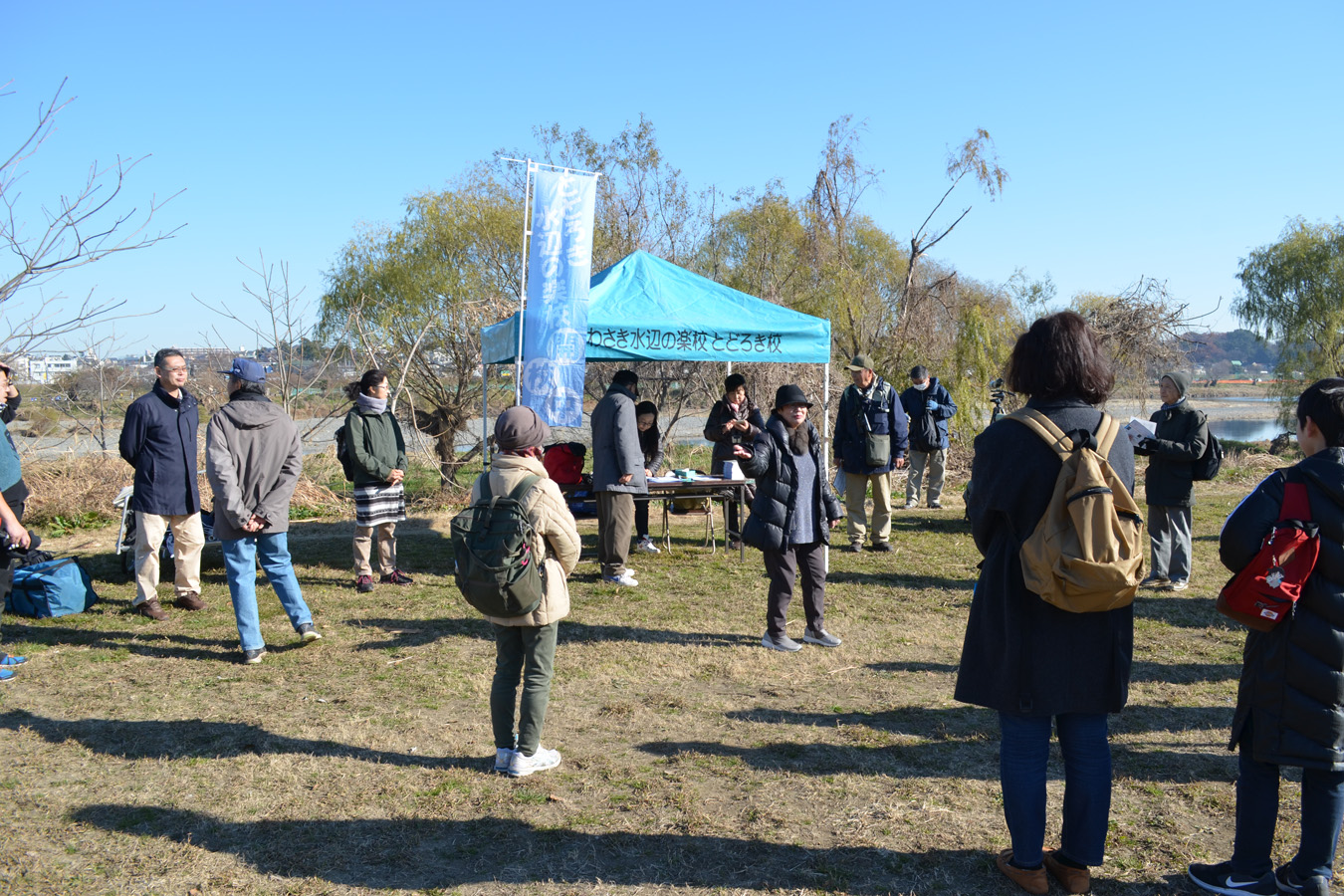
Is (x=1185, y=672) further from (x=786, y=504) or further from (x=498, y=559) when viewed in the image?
(x=498, y=559)

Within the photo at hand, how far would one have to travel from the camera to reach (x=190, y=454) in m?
6.42

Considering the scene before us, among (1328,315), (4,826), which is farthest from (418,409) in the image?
(1328,315)

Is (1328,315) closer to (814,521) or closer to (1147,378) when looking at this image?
(1147,378)

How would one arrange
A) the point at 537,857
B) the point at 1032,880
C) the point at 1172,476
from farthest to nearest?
1. the point at 1172,476
2. the point at 537,857
3. the point at 1032,880

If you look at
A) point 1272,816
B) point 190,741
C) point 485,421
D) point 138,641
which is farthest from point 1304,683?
point 485,421

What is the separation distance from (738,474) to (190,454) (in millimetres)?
4652

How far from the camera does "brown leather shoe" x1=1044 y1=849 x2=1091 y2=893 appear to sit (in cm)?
282

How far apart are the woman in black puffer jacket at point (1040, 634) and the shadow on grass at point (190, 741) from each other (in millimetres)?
2317

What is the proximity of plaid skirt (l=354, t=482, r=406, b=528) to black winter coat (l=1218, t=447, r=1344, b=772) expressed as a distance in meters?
6.04

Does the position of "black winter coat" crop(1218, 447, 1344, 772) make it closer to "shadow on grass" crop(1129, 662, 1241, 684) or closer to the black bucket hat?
"shadow on grass" crop(1129, 662, 1241, 684)

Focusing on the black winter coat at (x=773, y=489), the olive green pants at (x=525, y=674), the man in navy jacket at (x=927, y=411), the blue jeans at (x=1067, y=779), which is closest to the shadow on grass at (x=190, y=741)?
the olive green pants at (x=525, y=674)

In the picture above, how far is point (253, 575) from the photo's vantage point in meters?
5.23

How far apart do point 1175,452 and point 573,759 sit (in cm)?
508

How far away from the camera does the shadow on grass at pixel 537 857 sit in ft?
9.84
